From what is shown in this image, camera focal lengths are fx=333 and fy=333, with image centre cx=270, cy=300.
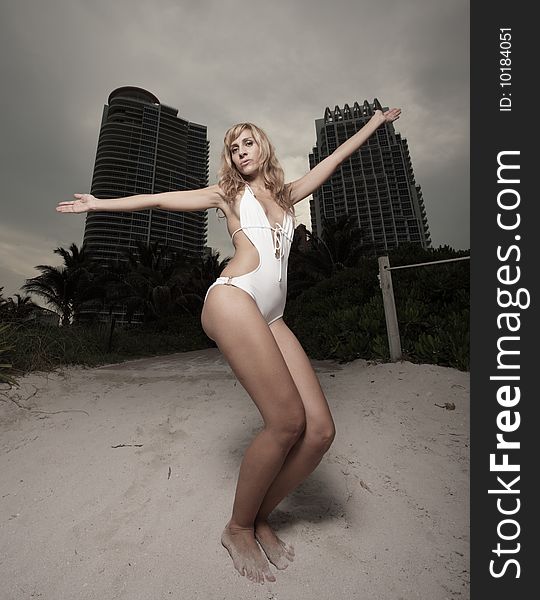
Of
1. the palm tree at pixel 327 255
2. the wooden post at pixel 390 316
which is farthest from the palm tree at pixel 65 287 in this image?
the wooden post at pixel 390 316

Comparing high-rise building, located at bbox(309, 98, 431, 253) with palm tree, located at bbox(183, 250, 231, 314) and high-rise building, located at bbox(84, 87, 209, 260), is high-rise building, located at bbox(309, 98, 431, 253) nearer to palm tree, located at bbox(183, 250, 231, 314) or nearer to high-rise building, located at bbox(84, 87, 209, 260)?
high-rise building, located at bbox(84, 87, 209, 260)

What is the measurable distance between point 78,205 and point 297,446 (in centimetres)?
182

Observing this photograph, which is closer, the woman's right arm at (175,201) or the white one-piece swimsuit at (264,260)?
the white one-piece swimsuit at (264,260)

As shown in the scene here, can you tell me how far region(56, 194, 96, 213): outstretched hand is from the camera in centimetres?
193

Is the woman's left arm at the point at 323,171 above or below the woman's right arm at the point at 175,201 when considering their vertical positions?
above

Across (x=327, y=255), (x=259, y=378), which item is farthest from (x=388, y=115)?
(x=327, y=255)

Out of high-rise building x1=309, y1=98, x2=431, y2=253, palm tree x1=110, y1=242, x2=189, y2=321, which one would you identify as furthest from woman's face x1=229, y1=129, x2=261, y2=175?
high-rise building x1=309, y1=98, x2=431, y2=253

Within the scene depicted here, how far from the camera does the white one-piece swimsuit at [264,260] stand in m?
1.56

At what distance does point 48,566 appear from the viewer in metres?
1.68

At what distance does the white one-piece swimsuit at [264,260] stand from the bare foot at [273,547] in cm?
108

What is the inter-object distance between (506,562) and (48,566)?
2.23 meters

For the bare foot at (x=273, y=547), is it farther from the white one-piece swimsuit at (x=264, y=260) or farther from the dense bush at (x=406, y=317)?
the dense bush at (x=406, y=317)

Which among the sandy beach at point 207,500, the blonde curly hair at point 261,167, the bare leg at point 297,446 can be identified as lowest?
the sandy beach at point 207,500

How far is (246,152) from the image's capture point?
184cm
